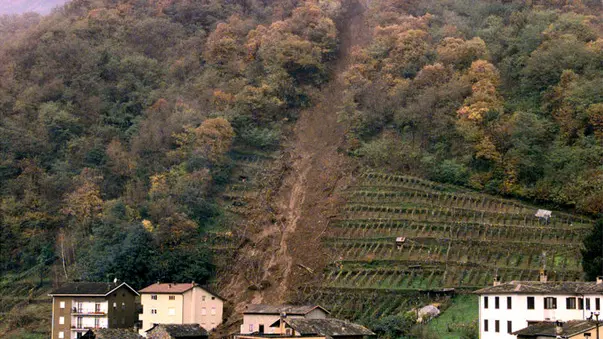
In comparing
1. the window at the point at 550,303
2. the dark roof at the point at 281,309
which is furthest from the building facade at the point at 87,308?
the window at the point at 550,303

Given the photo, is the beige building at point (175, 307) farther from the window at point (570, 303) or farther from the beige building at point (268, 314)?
the window at point (570, 303)

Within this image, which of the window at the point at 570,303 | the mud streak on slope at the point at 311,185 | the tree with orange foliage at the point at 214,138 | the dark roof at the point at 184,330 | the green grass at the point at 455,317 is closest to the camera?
the window at the point at 570,303

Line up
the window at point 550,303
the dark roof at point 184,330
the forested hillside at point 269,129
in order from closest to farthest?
1. the window at point 550,303
2. the dark roof at point 184,330
3. the forested hillside at point 269,129

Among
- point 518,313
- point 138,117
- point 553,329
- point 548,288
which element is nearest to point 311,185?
point 138,117

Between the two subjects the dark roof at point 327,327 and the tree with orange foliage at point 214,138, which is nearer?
the dark roof at point 327,327

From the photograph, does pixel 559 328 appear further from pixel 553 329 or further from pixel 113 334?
pixel 113 334

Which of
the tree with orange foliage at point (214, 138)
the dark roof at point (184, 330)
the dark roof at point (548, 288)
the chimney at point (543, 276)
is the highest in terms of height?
the tree with orange foliage at point (214, 138)

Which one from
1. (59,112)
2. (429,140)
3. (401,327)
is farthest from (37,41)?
(401,327)
